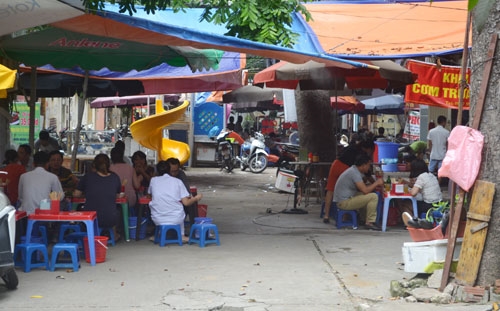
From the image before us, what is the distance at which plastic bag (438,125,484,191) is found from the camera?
22.0 feet

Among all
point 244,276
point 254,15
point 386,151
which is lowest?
point 244,276

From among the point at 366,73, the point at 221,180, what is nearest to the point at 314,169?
the point at 366,73

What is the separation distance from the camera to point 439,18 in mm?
12188

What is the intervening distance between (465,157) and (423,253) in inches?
46.6

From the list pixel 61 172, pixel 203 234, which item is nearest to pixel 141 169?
pixel 61 172

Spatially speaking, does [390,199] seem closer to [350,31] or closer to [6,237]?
[350,31]

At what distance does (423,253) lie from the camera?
7.34 metres

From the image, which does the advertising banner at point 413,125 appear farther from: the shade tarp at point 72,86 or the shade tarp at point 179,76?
the shade tarp at point 72,86

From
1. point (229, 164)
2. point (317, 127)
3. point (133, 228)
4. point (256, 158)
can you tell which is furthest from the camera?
point (256, 158)

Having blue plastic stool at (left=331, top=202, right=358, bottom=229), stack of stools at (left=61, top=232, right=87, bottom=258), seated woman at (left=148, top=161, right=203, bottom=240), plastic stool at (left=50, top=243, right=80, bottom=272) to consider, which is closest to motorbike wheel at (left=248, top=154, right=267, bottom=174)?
blue plastic stool at (left=331, top=202, right=358, bottom=229)

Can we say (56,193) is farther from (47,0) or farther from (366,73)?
(366,73)

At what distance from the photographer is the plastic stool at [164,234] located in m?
9.88

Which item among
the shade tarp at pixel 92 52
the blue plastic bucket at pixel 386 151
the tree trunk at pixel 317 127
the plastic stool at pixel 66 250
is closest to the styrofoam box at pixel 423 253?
the plastic stool at pixel 66 250

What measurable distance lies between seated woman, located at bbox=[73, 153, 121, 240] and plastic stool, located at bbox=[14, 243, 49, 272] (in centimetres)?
126
